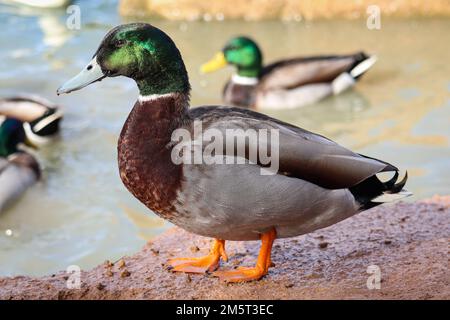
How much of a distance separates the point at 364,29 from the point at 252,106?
2.77 metres

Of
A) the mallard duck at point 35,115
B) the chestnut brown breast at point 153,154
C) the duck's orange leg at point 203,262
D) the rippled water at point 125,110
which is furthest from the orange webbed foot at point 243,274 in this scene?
the mallard duck at point 35,115

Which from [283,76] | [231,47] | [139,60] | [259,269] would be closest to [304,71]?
[283,76]

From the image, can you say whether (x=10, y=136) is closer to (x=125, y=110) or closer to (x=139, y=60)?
(x=125, y=110)

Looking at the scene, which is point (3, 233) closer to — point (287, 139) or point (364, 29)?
point (287, 139)

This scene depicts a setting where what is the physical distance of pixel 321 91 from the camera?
9109 mm

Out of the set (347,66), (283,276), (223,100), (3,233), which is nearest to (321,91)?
(347,66)

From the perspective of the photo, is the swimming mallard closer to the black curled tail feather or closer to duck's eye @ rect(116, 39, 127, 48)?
duck's eye @ rect(116, 39, 127, 48)

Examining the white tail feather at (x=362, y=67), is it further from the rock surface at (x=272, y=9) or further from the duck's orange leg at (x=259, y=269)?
the duck's orange leg at (x=259, y=269)

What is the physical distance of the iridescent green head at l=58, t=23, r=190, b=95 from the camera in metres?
3.69

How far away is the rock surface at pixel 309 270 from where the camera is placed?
3775 mm

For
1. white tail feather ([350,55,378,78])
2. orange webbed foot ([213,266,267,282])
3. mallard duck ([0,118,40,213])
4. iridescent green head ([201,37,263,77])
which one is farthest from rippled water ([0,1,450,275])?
orange webbed foot ([213,266,267,282])

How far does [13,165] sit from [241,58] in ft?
10.8

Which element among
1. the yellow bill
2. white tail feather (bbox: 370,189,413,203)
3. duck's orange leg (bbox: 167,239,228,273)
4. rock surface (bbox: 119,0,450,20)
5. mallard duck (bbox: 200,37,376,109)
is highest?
rock surface (bbox: 119,0,450,20)

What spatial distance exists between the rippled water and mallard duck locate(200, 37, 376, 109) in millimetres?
155
